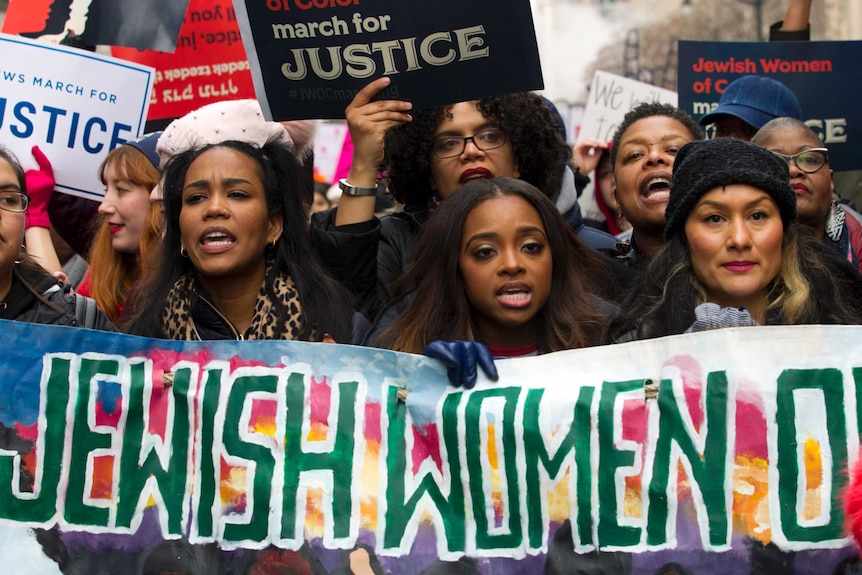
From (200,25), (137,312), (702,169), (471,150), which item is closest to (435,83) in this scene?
(471,150)

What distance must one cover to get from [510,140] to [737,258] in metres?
1.24

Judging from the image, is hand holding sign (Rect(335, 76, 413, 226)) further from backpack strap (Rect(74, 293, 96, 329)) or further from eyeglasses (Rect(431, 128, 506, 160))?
backpack strap (Rect(74, 293, 96, 329))

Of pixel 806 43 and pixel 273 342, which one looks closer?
pixel 273 342

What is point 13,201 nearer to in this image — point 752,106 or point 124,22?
point 124,22

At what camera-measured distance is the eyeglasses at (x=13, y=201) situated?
11.1 feet

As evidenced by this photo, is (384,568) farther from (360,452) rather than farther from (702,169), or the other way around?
(702,169)

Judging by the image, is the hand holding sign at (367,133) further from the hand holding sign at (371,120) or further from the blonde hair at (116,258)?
the blonde hair at (116,258)

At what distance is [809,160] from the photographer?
4117 mm

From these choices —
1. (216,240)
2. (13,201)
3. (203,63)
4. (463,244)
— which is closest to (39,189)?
(203,63)

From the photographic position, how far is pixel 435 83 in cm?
359

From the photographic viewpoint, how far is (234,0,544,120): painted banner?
347cm

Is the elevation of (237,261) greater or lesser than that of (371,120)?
lesser

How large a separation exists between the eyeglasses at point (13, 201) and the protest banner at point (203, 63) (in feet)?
5.95

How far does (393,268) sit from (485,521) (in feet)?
4.26
